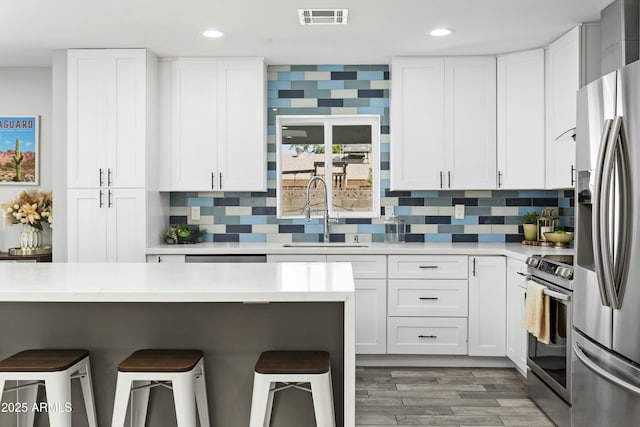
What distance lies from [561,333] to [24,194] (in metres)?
4.14

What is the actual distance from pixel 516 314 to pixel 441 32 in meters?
2.01

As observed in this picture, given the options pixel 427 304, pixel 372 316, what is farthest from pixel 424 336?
pixel 372 316

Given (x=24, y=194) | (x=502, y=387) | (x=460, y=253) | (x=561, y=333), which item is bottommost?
(x=502, y=387)

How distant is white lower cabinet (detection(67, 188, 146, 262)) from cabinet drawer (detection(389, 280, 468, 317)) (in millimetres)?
1978

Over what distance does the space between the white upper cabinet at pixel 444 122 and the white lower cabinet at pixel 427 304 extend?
672mm

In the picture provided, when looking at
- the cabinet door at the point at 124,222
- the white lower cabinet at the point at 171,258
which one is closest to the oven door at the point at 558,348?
the white lower cabinet at the point at 171,258

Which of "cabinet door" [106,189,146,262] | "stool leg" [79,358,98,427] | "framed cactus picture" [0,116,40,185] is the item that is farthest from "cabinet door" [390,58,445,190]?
"framed cactus picture" [0,116,40,185]

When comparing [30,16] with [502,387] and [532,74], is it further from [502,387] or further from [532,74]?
[502,387]

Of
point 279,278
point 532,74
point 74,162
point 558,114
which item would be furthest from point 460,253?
point 74,162

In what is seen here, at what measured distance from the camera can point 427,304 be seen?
4277mm

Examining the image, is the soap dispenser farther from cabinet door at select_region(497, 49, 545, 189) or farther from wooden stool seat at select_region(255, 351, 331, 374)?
wooden stool seat at select_region(255, 351, 331, 374)

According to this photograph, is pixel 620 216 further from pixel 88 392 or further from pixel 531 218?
pixel 531 218

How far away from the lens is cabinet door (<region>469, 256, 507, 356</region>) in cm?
420

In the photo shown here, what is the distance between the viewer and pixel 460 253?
421 centimetres
